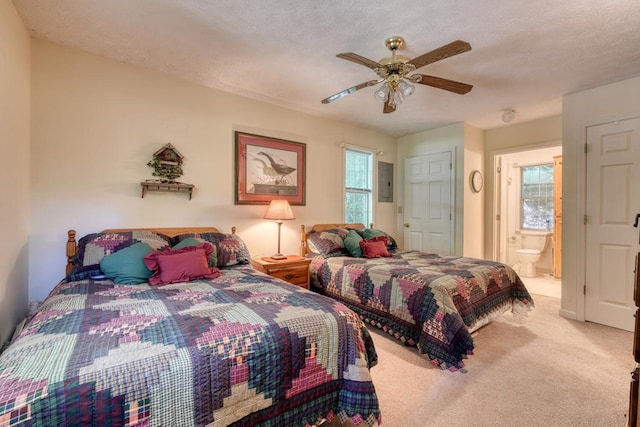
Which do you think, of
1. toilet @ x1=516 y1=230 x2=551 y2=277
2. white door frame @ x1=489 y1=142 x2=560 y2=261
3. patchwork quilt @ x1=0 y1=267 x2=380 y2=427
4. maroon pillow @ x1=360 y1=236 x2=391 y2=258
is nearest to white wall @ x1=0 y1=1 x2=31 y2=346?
patchwork quilt @ x1=0 y1=267 x2=380 y2=427

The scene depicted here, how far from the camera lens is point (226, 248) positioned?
263 centimetres

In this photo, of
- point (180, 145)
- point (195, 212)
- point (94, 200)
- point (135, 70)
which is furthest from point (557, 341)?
point (135, 70)

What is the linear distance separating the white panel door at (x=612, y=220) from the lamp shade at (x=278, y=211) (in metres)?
3.21

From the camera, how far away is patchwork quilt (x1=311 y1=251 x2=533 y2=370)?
84.8 inches

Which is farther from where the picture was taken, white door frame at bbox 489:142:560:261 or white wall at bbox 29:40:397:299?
white door frame at bbox 489:142:560:261

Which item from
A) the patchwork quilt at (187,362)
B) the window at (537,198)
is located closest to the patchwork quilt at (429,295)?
the patchwork quilt at (187,362)

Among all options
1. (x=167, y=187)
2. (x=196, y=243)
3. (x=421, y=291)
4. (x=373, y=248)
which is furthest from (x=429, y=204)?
(x=167, y=187)

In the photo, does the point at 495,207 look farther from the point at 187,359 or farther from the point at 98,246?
the point at 98,246

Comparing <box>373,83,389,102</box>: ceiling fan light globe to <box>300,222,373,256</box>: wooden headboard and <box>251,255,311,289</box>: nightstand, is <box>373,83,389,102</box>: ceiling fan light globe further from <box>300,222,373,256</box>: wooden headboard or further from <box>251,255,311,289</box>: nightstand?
<box>300,222,373,256</box>: wooden headboard

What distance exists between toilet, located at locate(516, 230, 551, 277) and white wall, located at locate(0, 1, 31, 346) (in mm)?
6509

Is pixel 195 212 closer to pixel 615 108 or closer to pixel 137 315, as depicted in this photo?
pixel 137 315

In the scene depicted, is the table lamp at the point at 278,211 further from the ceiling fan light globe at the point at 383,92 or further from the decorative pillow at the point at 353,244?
the ceiling fan light globe at the point at 383,92

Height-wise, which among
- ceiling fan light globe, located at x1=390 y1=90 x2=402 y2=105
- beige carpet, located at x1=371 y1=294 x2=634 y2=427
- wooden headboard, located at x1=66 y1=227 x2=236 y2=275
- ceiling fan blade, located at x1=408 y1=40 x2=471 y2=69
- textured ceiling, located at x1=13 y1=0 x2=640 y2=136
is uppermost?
textured ceiling, located at x1=13 y1=0 x2=640 y2=136

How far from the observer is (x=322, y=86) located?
3.05 meters
